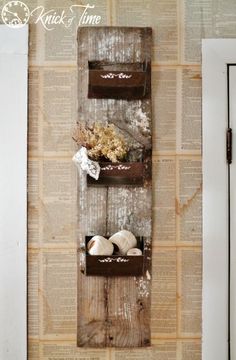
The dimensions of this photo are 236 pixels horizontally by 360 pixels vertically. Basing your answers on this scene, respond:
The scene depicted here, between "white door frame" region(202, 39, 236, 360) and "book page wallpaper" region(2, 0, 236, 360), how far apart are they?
32 mm

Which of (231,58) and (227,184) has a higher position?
(231,58)

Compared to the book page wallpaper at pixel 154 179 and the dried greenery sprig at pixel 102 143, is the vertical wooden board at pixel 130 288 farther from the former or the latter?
the dried greenery sprig at pixel 102 143

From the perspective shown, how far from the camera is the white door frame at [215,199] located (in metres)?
1.54

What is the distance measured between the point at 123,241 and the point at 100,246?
0.09 m

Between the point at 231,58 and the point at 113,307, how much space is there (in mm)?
1019

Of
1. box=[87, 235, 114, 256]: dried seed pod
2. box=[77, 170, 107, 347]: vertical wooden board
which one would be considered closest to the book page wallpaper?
box=[77, 170, 107, 347]: vertical wooden board

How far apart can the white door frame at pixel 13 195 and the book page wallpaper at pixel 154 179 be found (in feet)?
0.11

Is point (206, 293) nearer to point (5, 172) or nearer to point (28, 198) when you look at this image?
point (28, 198)

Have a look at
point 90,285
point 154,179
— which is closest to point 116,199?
point 154,179

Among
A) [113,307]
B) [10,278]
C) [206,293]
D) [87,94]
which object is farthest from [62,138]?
[206,293]

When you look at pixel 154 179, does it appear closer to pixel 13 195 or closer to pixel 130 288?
pixel 130 288

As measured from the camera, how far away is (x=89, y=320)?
1.56 m

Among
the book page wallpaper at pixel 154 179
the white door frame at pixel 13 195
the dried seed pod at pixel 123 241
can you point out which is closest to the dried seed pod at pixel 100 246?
the dried seed pod at pixel 123 241

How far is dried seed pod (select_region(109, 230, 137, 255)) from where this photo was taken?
1.47 metres
